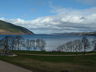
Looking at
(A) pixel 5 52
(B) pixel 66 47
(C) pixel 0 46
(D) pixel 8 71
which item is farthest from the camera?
(B) pixel 66 47

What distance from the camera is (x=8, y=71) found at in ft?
43.4

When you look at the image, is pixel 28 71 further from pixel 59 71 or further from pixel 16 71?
pixel 59 71

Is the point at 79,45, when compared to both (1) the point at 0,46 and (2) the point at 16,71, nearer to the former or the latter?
(1) the point at 0,46

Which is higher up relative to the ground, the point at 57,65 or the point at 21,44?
the point at 21,44

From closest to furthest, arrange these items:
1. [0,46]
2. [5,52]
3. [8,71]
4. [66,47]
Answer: [8,71] < [5,52] < [0,46] < [66,47]

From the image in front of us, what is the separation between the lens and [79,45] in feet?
206

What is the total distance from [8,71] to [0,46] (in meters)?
53.3

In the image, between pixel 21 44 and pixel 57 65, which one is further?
pixel 21 44

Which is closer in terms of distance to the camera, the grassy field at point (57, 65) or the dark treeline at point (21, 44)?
the grassy field at point (57, 65)

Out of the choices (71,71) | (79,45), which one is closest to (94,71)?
(71,71)

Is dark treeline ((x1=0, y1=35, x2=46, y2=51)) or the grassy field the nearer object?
the grassy field

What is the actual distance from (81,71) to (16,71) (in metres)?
7.25

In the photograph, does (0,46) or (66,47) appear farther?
(66,47)

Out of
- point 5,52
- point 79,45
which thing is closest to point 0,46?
point 5,52
